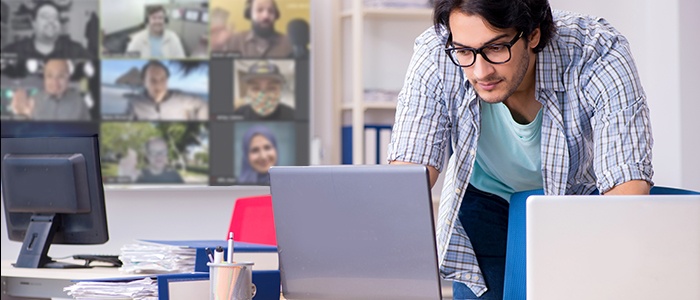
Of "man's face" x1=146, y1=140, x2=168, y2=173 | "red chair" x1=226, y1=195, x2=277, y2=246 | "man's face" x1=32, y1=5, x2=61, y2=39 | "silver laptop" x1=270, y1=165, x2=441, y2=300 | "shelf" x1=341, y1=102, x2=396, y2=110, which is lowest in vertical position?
"red chair" x1=226, y1=195, x2=277, y2=246

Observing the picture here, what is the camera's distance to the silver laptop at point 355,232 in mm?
1469

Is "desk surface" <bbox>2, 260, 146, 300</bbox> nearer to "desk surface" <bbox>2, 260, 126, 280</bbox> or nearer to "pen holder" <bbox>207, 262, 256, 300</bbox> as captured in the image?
→ "desk surface" <bbox>2, 260, 126, 280</bbox>

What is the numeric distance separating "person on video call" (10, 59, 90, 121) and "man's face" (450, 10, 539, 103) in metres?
2.88

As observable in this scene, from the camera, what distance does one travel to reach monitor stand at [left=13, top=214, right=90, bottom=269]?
3002mm

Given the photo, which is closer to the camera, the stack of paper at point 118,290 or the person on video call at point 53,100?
the stack of paper at point 118,290

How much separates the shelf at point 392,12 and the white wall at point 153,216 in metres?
0.93

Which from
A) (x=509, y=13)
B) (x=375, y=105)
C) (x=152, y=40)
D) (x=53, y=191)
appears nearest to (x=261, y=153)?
(x=375, y=105)

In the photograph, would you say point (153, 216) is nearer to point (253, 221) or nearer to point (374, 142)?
point (374, 142)

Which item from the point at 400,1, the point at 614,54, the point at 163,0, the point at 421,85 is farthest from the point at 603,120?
the point at 163,0

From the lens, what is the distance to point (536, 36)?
192 centimetres

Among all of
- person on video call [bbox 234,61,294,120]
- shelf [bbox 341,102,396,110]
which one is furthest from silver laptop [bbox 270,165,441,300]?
person on video call [bbox 234,61,294,120]

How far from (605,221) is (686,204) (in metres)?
0.12

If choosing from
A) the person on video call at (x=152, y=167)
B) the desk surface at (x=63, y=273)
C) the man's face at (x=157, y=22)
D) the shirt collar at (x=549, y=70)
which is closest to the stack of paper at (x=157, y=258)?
the desk surface at (x=63, y=273)

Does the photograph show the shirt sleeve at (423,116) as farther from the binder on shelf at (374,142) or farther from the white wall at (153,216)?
the white wall at (153,216)
